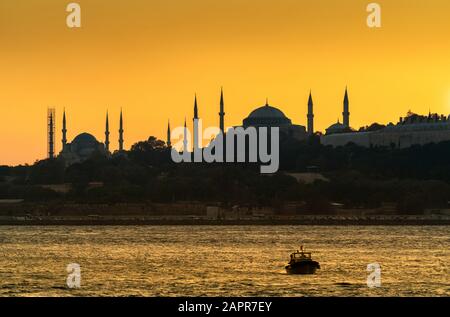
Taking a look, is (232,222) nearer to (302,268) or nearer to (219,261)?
(219,261)

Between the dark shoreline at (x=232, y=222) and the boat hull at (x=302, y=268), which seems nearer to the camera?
the boat hull at (x=302, y=268)

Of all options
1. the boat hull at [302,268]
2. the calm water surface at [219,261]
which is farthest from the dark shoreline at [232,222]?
the boat hull at [302,268]

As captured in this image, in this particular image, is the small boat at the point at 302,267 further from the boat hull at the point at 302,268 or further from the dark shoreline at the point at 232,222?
the dark shoreline at the point at 232,222

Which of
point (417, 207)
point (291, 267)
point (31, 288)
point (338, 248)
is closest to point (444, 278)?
point (291, 267)

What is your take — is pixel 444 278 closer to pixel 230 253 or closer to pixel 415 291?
pixel 415 291

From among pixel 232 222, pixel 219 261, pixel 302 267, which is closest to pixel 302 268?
pixel 302 267

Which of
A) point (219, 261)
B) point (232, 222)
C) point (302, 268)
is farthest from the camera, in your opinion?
point (232, 222)

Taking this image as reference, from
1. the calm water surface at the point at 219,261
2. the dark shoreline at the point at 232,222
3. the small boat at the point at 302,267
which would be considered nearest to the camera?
the calm water surface at the point at 219,261

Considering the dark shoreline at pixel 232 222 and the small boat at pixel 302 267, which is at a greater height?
the dark shoreline at pixel 232 222

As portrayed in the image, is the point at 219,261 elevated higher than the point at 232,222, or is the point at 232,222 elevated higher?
the point at 232,222
